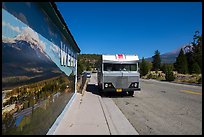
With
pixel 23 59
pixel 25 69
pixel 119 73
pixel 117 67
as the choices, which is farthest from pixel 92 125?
pixel 117 67

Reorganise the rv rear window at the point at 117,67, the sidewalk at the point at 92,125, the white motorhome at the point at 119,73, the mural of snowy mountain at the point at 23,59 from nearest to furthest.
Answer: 1. the mural of snowy mountain at the point at 23,59
2. the sidewalk at the point at 92,125
3. the white motorhome at the point at 119,73
4. the rv rear window at the point at 117,67

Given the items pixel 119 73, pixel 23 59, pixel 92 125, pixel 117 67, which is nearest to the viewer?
pixel 23 59

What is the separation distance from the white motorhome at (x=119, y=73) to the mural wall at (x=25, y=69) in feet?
31.9

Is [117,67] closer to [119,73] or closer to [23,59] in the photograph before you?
[119,73]

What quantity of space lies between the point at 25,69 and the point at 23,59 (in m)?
0.18

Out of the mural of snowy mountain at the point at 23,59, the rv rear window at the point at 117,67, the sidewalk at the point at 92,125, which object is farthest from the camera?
the rv rear window at the point at 117,67

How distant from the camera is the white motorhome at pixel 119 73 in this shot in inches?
600

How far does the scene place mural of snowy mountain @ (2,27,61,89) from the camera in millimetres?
2969

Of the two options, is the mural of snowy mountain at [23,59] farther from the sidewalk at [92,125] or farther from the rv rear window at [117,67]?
the rv rear window at [117,67]

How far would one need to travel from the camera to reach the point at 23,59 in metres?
3.65

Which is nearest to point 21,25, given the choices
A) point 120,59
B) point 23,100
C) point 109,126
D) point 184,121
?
point 23,100

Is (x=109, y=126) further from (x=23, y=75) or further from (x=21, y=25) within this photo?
(x=21, y=25)

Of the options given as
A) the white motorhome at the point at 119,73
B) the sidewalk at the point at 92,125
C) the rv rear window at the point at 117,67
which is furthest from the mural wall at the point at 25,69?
the rv rear window at the point at 117,67

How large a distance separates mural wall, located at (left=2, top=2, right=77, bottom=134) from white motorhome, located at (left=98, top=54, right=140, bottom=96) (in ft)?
31.9
